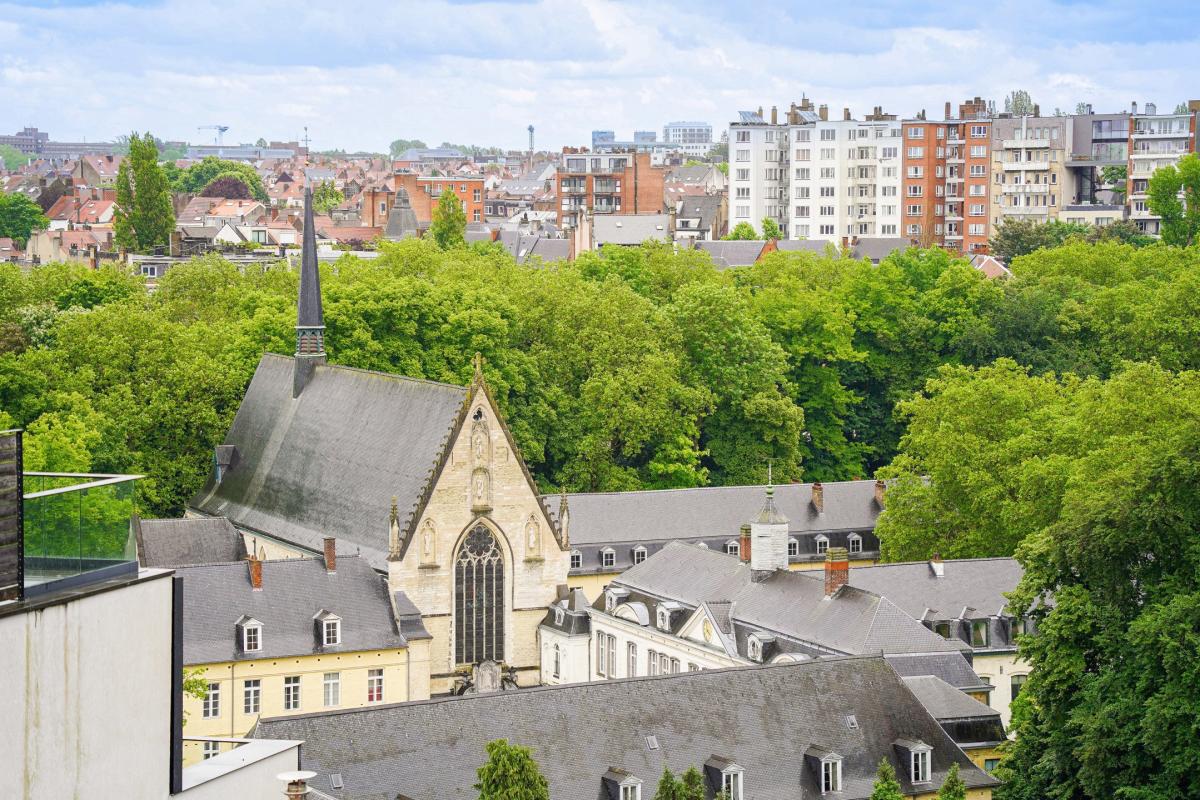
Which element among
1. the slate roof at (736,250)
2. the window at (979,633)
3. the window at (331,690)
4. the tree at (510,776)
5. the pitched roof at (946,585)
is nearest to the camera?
the tree at (510,776)

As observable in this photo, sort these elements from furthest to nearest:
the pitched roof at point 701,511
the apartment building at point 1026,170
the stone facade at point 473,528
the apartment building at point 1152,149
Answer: the apartment building at point 1026,170, the apartment building at point 1152,149, the pitched roof at point 701,511, the stone facade at point 473,528

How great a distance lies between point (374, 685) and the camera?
64.3 meters

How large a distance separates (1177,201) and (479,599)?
300ft

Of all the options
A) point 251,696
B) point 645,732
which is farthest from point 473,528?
point 645,732

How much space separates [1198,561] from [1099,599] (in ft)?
9.88

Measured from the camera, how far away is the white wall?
17.9m

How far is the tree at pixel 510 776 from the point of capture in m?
41.9

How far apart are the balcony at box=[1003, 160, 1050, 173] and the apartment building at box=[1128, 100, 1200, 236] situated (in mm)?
7200

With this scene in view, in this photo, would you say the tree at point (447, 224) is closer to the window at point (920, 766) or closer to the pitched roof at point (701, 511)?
the pitched roof at point (701, 511)

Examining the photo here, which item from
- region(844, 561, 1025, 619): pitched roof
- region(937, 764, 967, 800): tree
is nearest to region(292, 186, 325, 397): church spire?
region(844, 561, 1025, 619): pitched roof

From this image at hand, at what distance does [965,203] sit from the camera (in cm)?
17438

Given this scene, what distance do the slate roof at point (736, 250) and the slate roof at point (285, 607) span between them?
95.2m

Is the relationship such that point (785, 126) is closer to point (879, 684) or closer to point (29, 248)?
point (29, 248)

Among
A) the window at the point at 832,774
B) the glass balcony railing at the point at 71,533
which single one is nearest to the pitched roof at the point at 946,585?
the window at the point at 832,774
